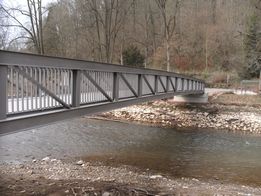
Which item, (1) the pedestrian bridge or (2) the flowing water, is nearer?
(1) the pedestrian bridge

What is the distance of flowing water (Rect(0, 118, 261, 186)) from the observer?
37.0ft

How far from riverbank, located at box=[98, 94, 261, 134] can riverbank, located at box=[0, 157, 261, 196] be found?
1016cm

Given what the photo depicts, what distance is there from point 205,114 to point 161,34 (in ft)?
82.9

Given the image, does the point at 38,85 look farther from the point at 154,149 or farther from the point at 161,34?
the point at 161,34

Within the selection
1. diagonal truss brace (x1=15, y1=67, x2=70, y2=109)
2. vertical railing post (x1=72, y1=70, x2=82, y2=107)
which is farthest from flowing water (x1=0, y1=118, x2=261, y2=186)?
diagonal truss brace (x1=15, y1=67, x2=70, y2=109)

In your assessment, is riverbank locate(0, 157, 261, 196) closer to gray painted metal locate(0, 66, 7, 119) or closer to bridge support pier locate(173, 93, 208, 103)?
gray painted metal locate(0, 66, 7, 119)

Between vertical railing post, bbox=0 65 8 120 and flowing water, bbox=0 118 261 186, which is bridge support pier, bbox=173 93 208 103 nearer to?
flowing water, bbox=0 118 261 186

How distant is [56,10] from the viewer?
3838 centimetres

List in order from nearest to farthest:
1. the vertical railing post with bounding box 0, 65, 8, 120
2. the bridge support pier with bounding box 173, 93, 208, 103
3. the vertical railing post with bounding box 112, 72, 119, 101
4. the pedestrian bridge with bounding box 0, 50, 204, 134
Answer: the vertical railing post with bounding box 0, 65, 8, 120, the pedestrian bridge with bounding box 0, 50, 204, 134, the vertical railing post with bounding box 112, 72, 119, 101, the bridge support pier with bounding box 173, 93, 208, 103

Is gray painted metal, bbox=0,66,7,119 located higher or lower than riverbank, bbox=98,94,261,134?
higher

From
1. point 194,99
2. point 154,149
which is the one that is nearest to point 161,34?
point 194,99

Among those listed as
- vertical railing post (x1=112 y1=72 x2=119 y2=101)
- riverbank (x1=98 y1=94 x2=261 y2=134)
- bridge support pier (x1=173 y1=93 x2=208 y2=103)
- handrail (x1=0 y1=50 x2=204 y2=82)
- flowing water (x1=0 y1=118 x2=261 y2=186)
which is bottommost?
flowing water (x1=0 y1=118 x2=261 y2=186)

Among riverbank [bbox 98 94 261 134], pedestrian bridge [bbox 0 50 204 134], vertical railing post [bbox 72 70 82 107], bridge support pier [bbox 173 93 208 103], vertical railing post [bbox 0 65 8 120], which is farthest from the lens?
bridge support pier [bbox 173 93 208 103]

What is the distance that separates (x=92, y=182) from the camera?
9.05 m
